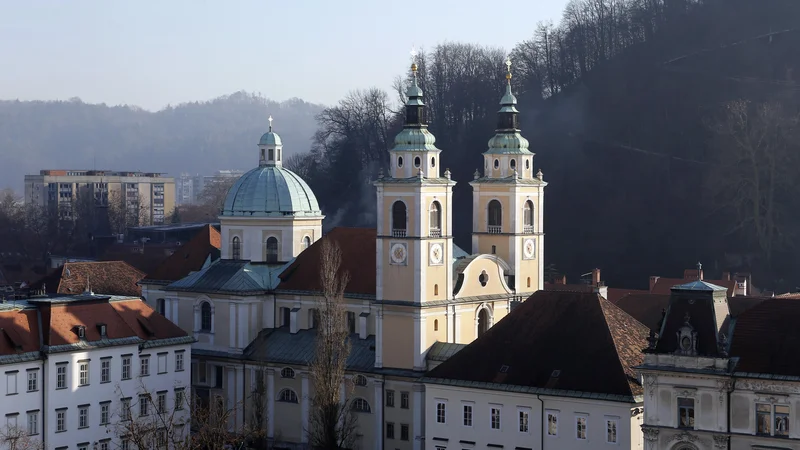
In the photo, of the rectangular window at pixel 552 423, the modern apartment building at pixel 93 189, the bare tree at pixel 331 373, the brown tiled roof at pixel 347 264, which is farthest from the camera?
the modern apartment building at pixel 93 189

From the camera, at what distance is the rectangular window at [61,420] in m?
55.2

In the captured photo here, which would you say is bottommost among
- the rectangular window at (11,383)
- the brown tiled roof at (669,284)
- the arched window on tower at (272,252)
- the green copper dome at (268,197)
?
the rectangular window at (11,383)

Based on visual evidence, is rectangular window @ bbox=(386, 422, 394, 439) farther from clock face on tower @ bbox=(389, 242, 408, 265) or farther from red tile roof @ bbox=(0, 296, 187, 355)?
red tile roof @ bbox=(0, 296, 187, 355)

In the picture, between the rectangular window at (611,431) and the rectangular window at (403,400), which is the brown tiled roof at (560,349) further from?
the rectangular window at (403,400)

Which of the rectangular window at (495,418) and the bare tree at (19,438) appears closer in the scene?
the bare tree at (19,438)

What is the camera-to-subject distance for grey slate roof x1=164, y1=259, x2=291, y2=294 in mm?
65875

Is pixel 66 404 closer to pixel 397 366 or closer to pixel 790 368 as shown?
pixel 397 366

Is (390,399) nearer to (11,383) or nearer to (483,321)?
(483,321)

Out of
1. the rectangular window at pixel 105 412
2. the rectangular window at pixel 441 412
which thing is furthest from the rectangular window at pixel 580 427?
the rectangular window at pixel 105 412

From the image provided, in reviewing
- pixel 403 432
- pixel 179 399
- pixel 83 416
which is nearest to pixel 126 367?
pixel 179 399

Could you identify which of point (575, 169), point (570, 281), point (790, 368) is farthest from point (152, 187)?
point (790, 368)

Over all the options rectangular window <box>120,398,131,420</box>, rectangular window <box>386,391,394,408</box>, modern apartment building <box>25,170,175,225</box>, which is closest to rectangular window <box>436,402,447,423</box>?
rectangular window <box>386,391,394,408</box>

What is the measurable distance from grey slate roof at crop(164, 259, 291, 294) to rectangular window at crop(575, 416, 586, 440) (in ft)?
63.9

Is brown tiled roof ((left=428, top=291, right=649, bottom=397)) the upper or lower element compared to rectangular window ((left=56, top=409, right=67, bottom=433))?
upper
